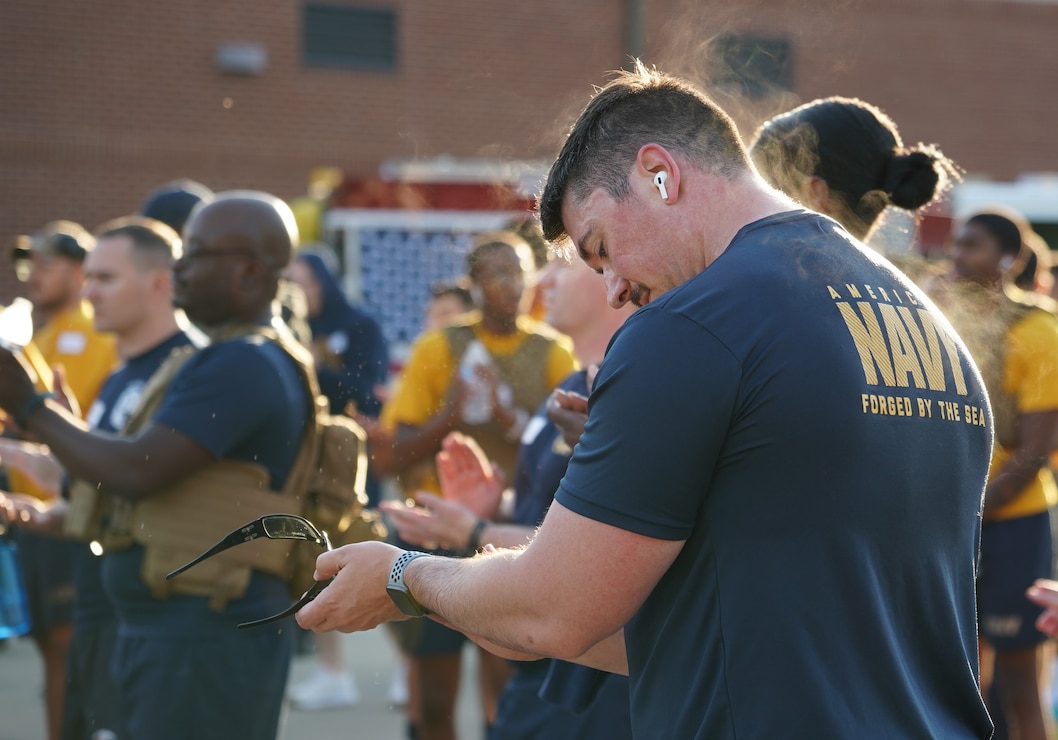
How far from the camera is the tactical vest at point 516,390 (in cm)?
548

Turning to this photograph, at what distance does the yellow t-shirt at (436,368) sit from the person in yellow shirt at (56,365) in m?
1.44

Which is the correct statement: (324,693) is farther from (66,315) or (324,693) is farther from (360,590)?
(360,590)

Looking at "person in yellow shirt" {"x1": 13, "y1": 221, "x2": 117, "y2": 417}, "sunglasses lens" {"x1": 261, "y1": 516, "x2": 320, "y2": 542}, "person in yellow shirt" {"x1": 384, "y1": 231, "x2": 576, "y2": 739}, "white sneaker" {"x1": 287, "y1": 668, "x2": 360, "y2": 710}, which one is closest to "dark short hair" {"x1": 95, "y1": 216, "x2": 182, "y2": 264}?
"person in yellow shirt" {"x1": 384, "y1": 231, "x2": 576, "y2": 739}

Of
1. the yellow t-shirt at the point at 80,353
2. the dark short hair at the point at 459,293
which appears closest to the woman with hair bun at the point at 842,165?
the yellow t-shirt at the point at 80,353

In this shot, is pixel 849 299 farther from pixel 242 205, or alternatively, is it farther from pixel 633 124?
pixel 242 205

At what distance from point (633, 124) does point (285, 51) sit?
1545 cm

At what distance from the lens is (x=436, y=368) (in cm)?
575

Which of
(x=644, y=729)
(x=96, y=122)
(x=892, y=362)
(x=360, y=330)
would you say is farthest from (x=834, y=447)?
(x=96, y=122)

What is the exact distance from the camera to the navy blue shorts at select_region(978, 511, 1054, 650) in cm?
495

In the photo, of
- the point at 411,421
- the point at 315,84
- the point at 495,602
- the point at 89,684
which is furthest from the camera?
the point at 315,84

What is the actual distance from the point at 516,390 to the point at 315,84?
12277mm

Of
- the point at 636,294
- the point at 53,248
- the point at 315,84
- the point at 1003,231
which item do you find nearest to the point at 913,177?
the point at 636,294

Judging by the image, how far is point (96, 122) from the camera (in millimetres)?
15867

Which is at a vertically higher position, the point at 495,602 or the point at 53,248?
the point at 495,602
